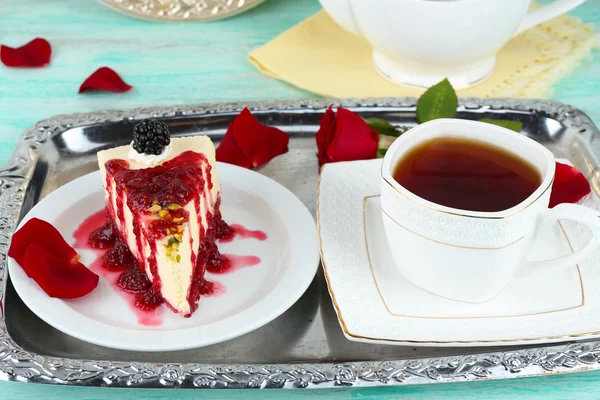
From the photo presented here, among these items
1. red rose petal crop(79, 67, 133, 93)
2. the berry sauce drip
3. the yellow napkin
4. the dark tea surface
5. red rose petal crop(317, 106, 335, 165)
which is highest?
the dark tea surface

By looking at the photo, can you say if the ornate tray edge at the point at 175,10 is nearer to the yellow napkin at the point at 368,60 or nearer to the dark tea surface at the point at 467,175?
the yellow napkin at the point at 368,60

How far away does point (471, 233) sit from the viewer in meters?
1.10

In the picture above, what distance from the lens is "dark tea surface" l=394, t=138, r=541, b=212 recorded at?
46.0 inches

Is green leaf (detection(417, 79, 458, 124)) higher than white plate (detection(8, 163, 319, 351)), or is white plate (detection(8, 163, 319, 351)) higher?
green leaf (detection(417, 79, 458, 124))

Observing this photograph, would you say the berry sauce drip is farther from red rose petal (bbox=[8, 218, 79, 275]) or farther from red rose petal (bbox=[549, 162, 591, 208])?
red rose petal (bbox=[549, 162, 591, 208])

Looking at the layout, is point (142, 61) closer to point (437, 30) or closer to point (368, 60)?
point (368, 60)

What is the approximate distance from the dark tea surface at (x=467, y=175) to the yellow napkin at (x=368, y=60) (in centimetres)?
73

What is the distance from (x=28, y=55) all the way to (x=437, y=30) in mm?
1196

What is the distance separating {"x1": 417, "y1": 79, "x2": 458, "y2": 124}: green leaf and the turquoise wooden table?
0.45 meters

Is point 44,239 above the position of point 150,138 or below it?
below

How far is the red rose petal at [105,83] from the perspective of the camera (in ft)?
6.59

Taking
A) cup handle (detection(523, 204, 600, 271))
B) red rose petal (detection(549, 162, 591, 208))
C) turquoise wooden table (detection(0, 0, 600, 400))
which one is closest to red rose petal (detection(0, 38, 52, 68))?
turquoise wooden table (detection(0, 0, 600, 400))

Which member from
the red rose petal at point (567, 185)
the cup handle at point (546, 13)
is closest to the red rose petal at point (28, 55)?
the cup handle at point (546, 13)

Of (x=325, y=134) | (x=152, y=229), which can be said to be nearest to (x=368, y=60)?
(x=325, y=134)
